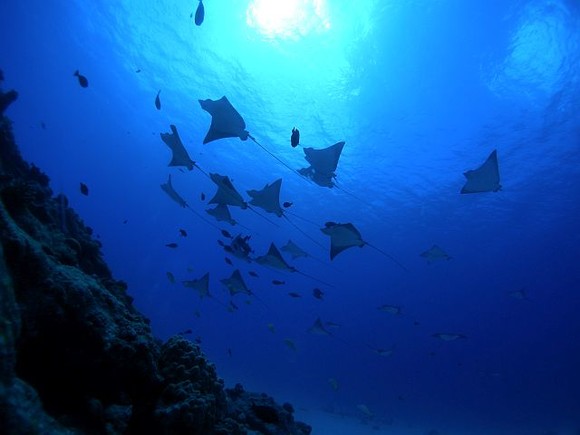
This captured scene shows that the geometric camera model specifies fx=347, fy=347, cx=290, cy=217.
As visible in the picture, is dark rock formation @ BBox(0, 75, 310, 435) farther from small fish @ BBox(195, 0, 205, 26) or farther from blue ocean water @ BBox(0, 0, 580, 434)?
blue ocean water @ BBox(0, 0, 580, 434)

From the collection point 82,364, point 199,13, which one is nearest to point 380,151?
point 199,13

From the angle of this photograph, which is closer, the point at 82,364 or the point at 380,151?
the point at 82,364

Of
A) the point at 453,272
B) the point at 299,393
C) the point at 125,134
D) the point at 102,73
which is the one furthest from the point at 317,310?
the point at 102,73

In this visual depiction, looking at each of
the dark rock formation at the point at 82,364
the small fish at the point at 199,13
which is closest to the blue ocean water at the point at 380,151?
the small fish at the point at 199,13

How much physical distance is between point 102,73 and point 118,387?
31.0 m

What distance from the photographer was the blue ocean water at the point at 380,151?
16.7 meters

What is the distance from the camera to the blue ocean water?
16672mm

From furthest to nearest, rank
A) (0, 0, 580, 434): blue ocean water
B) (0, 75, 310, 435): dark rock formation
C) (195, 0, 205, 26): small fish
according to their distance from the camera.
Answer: (0, 0, 580, 434): blue ocean water, (195, 0, 205, 26): small fish, (0, 75, 310, 435): dark rock formation

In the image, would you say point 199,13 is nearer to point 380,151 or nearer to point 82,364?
point 82,364

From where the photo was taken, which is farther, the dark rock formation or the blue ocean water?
the blue ocean water

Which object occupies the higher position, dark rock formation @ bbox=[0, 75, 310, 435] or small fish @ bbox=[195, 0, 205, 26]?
small fish @ bbox=[195, 0, 205, 26]

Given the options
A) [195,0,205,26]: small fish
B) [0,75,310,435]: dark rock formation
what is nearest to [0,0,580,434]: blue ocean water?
[195,0,205,26]: small fish

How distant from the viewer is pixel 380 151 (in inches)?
934

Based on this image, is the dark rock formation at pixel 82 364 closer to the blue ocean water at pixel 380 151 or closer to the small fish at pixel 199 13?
the small fish at pixel 199 13
